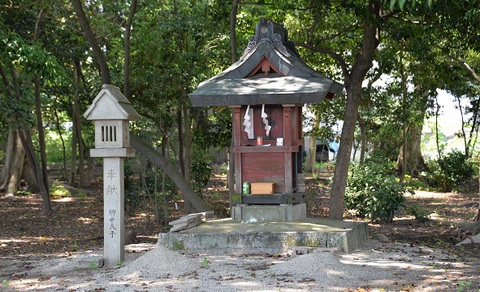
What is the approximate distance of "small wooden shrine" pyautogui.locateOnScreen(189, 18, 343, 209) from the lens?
44.5 feet

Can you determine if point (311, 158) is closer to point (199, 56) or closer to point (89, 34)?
point (199, 56)

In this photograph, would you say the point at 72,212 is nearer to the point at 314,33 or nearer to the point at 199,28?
the point at 199,28

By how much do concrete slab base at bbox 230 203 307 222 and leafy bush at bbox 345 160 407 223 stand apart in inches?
208

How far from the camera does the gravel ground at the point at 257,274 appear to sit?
8.86 m

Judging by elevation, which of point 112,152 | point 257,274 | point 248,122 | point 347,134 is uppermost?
point 248,122

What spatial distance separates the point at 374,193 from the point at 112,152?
9.56 m

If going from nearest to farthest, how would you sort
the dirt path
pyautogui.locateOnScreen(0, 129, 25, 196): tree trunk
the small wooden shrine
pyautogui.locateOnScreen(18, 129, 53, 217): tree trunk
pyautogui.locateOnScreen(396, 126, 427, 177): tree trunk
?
the dirt path, the small wooden shrine, pyautogui.locateOnScreen(18, 129, 53, 217): tree trunk, pyautogui.locateOnScreen(0, 129, 25, 196): tree trunk, pyautogui.locateOnScreen(396, 126, 427, 177): tree trunk

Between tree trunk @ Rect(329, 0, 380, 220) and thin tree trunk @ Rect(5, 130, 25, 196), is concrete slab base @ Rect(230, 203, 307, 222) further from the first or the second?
thin tree trunk @ Rect(5, 130, 25, 196)

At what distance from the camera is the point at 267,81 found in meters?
13.8

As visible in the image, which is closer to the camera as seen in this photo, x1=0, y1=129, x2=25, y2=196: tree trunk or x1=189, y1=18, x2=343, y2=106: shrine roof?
x1=189, y1=18, x2=343, y2=106: shrine roof

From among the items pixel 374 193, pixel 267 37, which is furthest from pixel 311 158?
pixel 267 37

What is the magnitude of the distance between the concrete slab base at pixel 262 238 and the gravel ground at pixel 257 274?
16.3 inches

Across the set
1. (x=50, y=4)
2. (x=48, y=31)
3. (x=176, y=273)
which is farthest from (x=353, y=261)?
(x=48, y=31)

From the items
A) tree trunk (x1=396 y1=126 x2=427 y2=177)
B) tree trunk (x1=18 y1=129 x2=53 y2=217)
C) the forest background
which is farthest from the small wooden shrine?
tree trunk (x1=396 y1=126 x2=427 y2=177)
